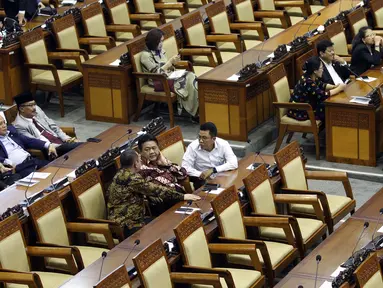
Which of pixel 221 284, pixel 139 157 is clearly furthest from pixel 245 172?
pixel 221 284

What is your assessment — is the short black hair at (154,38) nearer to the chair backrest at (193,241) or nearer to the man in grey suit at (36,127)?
the man in grey suit at (36,127)

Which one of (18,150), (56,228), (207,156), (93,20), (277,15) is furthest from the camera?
(277,15)

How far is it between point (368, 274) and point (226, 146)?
2291 millimetres

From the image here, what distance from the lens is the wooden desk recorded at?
413 inches

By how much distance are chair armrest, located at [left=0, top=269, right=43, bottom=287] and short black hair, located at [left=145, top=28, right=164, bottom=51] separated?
4.10 metres

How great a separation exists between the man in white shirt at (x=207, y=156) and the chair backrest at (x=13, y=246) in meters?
1.70

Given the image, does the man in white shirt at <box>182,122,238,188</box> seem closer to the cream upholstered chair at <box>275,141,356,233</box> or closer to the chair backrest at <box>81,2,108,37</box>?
the cream upholstered chair at <box>275,141,356,233</box>

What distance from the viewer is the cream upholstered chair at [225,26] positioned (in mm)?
12750

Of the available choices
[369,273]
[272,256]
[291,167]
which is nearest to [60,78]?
[291,167]

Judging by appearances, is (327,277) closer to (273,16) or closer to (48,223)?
(48,223)

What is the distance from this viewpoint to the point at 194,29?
40.8 feet

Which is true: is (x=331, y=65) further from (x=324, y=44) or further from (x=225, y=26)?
(x=225, y=26)

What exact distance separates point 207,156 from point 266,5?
188 inches

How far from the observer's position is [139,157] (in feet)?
29.0
